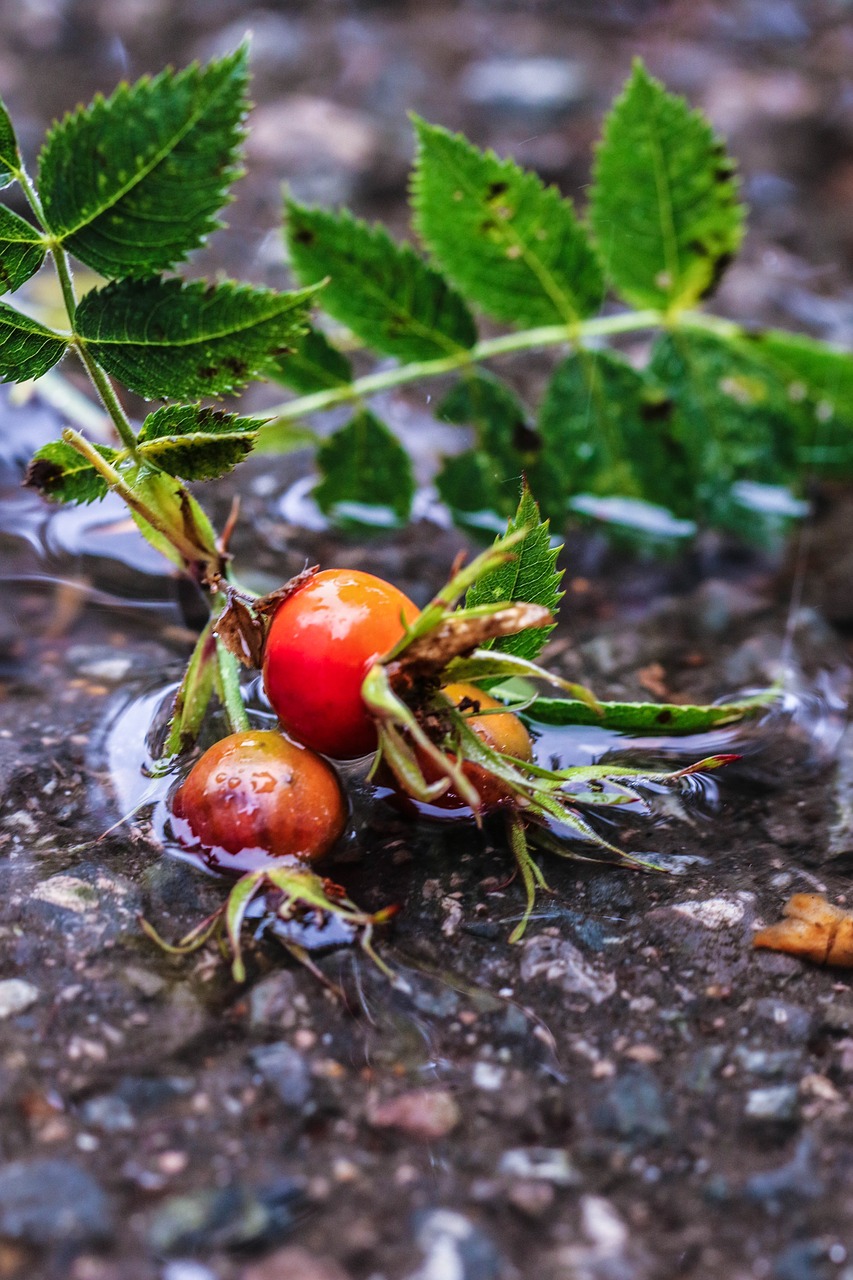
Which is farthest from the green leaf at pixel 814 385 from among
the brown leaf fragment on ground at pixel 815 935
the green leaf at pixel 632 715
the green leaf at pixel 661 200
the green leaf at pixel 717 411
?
the brown leaf fragment on ground at pixel 815 935

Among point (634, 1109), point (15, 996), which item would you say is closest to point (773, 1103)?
point (634, 1109)

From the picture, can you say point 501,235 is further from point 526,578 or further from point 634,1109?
point 634,1109

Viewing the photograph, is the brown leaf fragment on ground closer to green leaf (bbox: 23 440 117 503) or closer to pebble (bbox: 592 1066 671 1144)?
pebble (bbox: 592 1066 671 1144)

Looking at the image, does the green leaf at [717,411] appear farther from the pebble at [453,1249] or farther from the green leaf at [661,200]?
the pebble at [453,1249]

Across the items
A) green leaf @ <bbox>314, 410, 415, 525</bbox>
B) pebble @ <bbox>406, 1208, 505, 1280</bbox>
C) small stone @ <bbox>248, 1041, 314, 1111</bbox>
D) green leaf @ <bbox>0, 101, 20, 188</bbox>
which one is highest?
green leaf @ <bbox>0, 101, 20, 188</bbox>

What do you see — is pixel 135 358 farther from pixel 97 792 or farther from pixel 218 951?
pixel 218 951

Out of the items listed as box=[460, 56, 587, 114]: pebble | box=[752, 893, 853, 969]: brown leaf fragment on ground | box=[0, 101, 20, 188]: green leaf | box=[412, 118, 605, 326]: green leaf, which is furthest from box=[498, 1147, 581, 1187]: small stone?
box=[460, 56, 587, 114]: pebble
